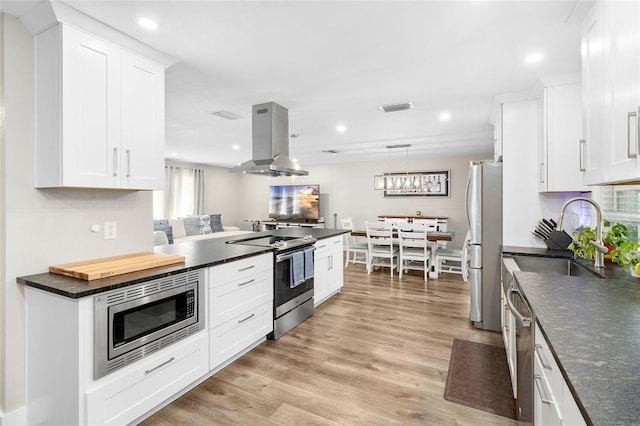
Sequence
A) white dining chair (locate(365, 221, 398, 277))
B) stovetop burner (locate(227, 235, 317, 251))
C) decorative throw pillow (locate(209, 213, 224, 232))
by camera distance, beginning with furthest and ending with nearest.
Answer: decorative throw pillow (locate(209, 213, 224, 232)), white dining chair (locate(365, 221, 398, 277)), stovetop burner (locate(227, 235, 317, 251))

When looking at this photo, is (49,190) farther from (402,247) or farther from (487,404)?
(402,247)

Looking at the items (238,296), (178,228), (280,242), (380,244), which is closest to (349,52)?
(280,242)

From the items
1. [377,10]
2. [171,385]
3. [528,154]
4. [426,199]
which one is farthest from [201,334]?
[426,199]

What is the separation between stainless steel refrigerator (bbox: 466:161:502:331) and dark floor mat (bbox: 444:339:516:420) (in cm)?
46

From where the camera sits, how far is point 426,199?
734 centimetres

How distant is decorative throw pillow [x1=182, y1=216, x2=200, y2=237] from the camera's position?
7383 mm

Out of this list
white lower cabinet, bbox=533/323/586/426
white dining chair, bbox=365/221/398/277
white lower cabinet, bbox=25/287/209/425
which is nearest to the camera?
white lower cabinet, bbox=533/323/586/426

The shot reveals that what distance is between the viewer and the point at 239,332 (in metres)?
2.54

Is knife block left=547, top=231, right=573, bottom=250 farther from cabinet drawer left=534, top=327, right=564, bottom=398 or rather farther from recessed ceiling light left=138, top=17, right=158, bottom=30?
recessed ceiling light left=138, top=17, right=158, bottom=30

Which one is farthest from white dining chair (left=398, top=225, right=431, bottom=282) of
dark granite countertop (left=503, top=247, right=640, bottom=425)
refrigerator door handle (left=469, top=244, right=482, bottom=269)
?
dark granite countertop (left=503, top=247, right=640, bottom=425)

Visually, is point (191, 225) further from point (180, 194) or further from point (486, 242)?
point (486, 242)

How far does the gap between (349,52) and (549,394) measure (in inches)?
91.4

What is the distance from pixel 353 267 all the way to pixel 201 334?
4427mm

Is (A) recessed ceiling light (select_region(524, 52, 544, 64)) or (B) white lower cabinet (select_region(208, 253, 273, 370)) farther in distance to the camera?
(A) recessed ceiling light (select_region(524, 52, 544, 64))
